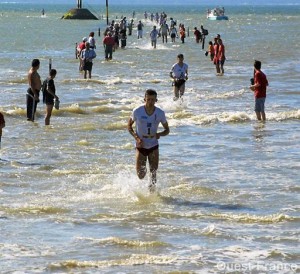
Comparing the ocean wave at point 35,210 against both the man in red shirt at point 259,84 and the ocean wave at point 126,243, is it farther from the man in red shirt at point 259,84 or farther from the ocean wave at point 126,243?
the man in red shirt at point 259,84

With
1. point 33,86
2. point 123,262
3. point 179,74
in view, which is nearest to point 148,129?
point 123,262

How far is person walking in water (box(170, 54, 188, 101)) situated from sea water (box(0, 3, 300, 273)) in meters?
0.42

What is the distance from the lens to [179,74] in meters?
21.6

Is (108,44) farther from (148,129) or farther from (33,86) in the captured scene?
(148,129)

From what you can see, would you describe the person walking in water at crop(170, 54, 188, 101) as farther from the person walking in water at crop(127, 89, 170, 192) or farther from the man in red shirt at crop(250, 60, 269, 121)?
the person walking in water at crop(127, 89, 170, 192)

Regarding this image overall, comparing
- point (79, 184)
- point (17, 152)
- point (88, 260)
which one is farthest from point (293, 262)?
point (17, 152)

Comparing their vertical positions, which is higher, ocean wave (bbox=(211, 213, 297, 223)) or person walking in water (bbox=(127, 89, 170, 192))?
person walking in water (bbox=(127, 89, 170, 192))

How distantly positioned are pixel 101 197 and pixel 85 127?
680 centimetres

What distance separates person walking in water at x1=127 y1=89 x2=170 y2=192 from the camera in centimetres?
1146

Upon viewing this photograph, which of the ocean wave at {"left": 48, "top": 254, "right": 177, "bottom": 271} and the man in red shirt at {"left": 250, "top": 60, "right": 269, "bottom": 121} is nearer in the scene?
the ocean wave at {"left": 48, "top": 254, "right": 177, "bottom": 271}

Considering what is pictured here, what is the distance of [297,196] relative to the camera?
1205 centimetres

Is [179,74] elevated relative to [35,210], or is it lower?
elevated

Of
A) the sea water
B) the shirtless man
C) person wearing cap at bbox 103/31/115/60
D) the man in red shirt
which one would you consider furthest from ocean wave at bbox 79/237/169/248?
person wearing cap at bbox 103/31/115/60

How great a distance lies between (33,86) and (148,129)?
7286 mm
